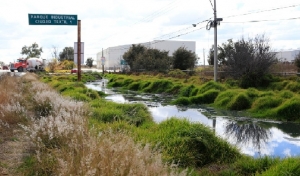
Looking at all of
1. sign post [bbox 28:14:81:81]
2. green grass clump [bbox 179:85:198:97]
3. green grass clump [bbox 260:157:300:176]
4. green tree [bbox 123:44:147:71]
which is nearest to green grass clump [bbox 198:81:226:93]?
green grass clump [bbox 179:85:198:97]

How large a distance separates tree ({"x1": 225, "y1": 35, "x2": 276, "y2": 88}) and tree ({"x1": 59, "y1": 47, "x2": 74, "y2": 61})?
291 ft

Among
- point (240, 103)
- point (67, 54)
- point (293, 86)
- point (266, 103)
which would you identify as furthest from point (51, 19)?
point (67, 54)

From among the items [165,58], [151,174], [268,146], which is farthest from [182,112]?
[165,58]

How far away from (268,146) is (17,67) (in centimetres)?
5601

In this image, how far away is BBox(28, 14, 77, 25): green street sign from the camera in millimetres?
25219

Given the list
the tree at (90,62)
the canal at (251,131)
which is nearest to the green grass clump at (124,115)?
the canal at (251,131)

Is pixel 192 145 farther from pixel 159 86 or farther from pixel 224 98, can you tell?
pixel 159 86

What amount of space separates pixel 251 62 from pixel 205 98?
7122 millimetres

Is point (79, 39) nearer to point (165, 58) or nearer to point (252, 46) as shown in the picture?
point (252, 46)

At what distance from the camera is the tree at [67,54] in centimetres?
11188

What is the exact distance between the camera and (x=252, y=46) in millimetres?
27375

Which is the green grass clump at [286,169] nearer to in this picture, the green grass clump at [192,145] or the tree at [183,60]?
the green grass clump at [192,145]

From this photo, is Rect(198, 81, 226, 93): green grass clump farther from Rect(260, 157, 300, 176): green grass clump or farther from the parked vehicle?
the parked vehicle

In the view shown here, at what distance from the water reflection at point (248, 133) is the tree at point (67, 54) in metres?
102
